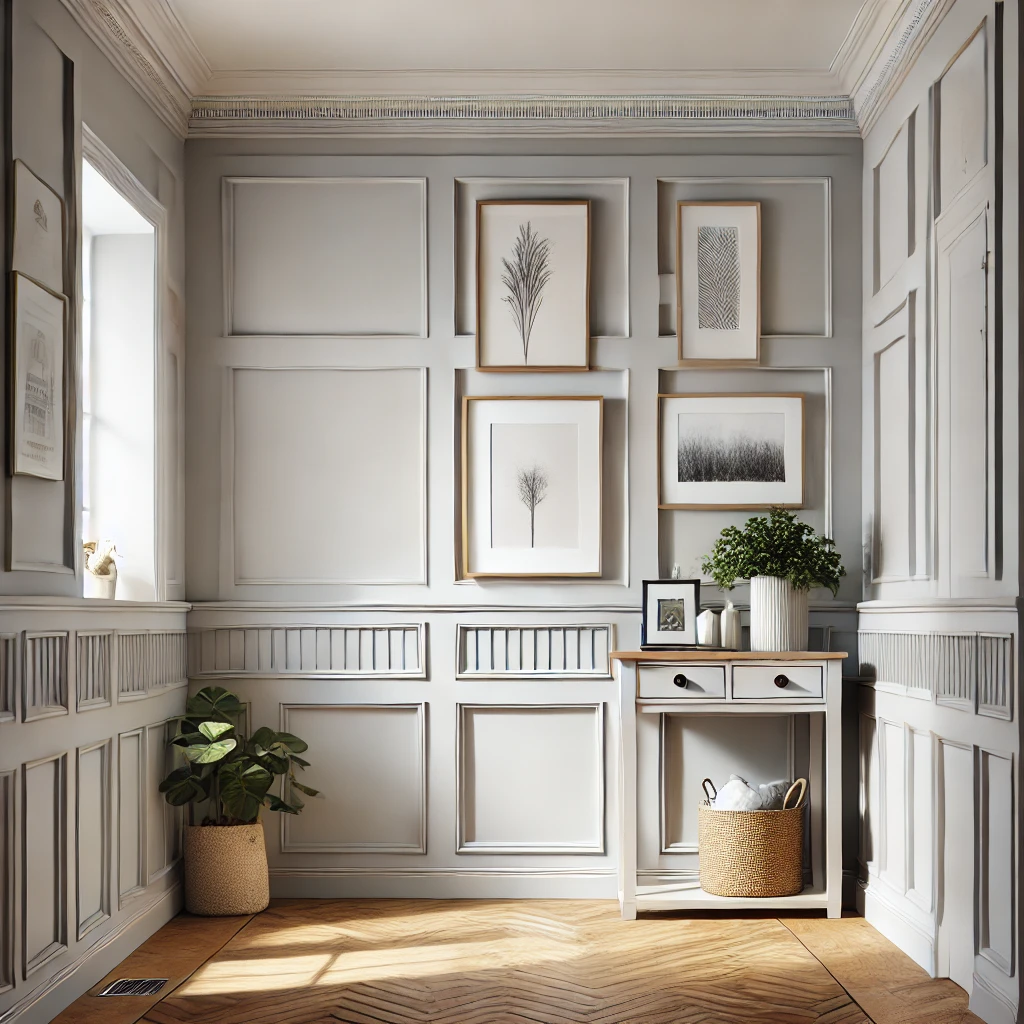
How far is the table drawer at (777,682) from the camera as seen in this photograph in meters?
3.78

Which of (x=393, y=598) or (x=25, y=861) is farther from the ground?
(x=393, y=598)

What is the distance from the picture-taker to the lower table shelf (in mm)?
3725

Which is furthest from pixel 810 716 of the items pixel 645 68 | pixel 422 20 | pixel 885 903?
pixel 422 20

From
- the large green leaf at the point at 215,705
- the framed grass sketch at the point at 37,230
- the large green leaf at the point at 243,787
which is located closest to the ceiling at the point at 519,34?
the framed grass sketch at the point at 37,230

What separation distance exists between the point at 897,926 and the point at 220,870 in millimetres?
2189

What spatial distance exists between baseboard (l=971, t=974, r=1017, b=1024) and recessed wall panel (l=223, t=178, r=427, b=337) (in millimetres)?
2771

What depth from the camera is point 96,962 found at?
10.3 feet

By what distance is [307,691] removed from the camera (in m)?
4.16

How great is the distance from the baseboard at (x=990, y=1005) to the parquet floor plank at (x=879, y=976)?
0.03 m

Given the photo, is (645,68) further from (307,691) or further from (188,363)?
(307,691)

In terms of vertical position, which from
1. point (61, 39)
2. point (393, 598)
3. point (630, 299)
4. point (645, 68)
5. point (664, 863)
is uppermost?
point (645, 68)

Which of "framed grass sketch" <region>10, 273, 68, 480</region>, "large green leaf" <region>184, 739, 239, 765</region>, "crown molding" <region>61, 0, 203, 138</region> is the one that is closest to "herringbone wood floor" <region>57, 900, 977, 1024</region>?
"large green leaf" <region>184, 739, 239, 765</region>

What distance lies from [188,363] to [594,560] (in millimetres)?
1664

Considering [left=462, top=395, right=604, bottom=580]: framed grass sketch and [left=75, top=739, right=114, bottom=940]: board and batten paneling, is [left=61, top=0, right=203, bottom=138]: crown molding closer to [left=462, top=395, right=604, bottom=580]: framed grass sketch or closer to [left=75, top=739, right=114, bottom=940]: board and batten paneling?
[left=462, top=395, right=604, bottom=580]: framed grass sketch
